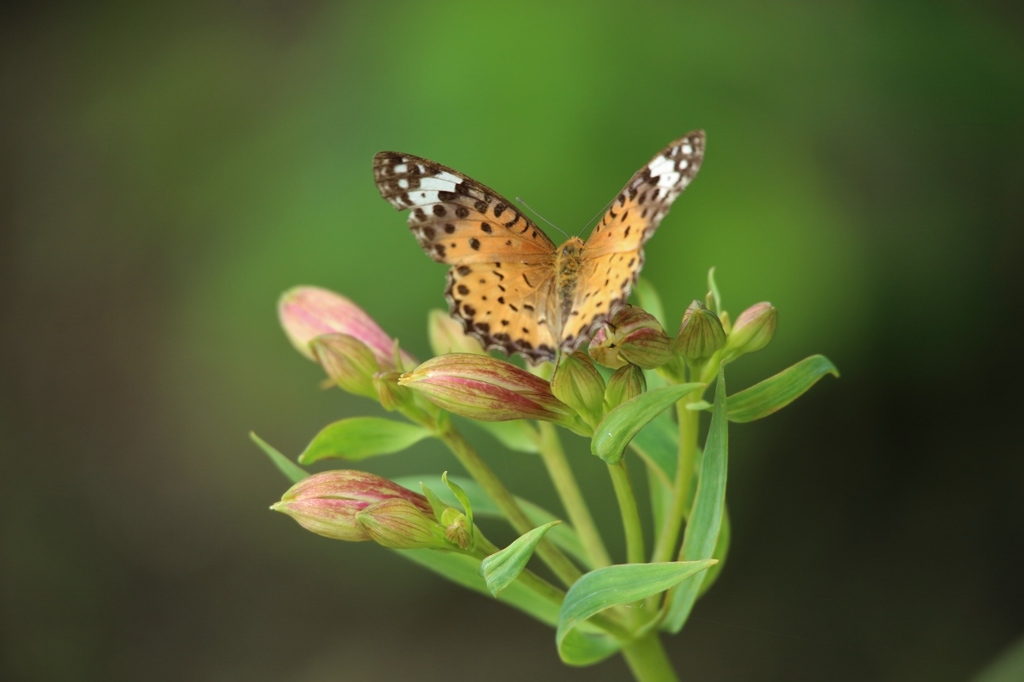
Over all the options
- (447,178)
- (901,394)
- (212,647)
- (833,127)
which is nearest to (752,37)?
(833,127)

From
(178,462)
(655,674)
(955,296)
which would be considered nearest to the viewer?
(655,674)

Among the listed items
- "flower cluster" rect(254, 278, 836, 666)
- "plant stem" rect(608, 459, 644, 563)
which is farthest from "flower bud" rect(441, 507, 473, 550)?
"plant stem" rect(608, 459, 644, 563)

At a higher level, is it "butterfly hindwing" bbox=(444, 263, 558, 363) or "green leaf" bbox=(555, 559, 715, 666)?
"butterfly hindwing" bbox=(444, 263, 558, 363)

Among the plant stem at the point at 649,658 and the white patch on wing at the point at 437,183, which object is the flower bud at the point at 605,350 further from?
the plant stem at the point at 649,658

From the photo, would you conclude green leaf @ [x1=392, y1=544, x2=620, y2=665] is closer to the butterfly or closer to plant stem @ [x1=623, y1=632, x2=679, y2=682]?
plant stem @ [x1=623, y1=632, x2=679, y2=682]

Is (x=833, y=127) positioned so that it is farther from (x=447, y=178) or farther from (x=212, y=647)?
(x=212, y=647)

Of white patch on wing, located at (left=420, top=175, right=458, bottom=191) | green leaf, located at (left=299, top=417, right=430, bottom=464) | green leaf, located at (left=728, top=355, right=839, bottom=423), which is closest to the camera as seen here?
green leaf, located at (left=728, top=355, right=839, bottom=423)
